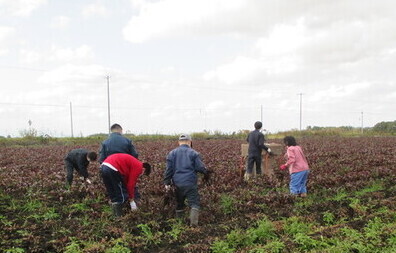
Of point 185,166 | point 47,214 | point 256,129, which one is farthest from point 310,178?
point 47,214

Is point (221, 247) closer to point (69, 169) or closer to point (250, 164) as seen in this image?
point (69, 169)

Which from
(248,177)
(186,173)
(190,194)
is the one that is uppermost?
(186,173)

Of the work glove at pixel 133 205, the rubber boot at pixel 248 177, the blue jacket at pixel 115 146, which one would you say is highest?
the blue jacket at pixel 115 146

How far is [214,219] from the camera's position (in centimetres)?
653

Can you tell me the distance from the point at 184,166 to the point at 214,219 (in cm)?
111

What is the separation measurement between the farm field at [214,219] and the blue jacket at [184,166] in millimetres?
695

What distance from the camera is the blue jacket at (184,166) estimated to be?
6.16 metres

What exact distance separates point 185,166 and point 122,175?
1.12 meters

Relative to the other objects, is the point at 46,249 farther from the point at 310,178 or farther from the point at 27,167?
the point at 27,167

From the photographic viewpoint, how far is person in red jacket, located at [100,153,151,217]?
632 cm

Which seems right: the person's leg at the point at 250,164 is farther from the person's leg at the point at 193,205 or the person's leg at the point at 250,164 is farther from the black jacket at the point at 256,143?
the person's leg at the point at 193,205

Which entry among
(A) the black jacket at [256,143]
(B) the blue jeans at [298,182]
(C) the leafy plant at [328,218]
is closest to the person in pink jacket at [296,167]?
(B) the blue jeans at [298,182]

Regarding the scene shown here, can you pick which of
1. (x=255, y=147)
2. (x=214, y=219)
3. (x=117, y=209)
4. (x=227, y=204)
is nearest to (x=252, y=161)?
(x=255, y=147)

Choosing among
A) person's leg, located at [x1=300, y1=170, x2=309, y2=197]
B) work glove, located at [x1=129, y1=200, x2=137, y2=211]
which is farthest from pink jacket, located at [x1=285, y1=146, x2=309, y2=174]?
work glove, located at [x1=129, y1=200, x2=137, y2=211]
